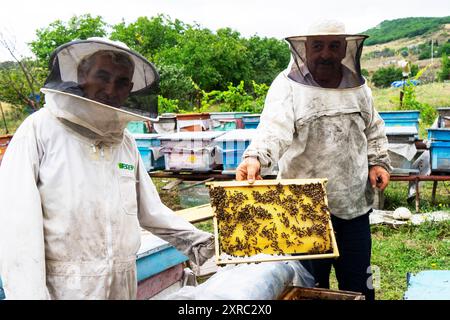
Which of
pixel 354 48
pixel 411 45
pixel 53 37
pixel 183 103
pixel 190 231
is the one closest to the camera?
pixel 190 231

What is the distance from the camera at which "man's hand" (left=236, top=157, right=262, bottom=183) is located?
233 centimetres

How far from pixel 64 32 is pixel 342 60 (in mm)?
28486

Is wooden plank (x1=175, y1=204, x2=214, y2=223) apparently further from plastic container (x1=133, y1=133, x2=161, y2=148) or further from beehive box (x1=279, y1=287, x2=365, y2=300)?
plastic container (x1=133, y1=133, x2=161, y2=148)

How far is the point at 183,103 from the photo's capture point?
67.7 feet

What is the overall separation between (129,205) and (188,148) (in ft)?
18.1

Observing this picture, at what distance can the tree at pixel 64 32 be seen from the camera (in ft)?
89.1

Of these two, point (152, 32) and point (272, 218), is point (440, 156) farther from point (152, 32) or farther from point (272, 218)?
point (152, 32)

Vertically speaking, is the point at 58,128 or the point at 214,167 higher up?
the point at 58,128

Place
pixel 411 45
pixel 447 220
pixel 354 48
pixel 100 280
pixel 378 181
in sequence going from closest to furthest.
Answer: pixel 100 280 < pixel 354 48 < pixel 378 181 < pixel 447 220 < pixel 411 45

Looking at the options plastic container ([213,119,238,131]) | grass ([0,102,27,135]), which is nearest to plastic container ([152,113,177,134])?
plastic container ([213,119,238,131])

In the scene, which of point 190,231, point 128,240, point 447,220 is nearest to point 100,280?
point 128,240

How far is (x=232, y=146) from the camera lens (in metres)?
7.20

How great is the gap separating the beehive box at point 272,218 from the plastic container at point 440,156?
510 cm
